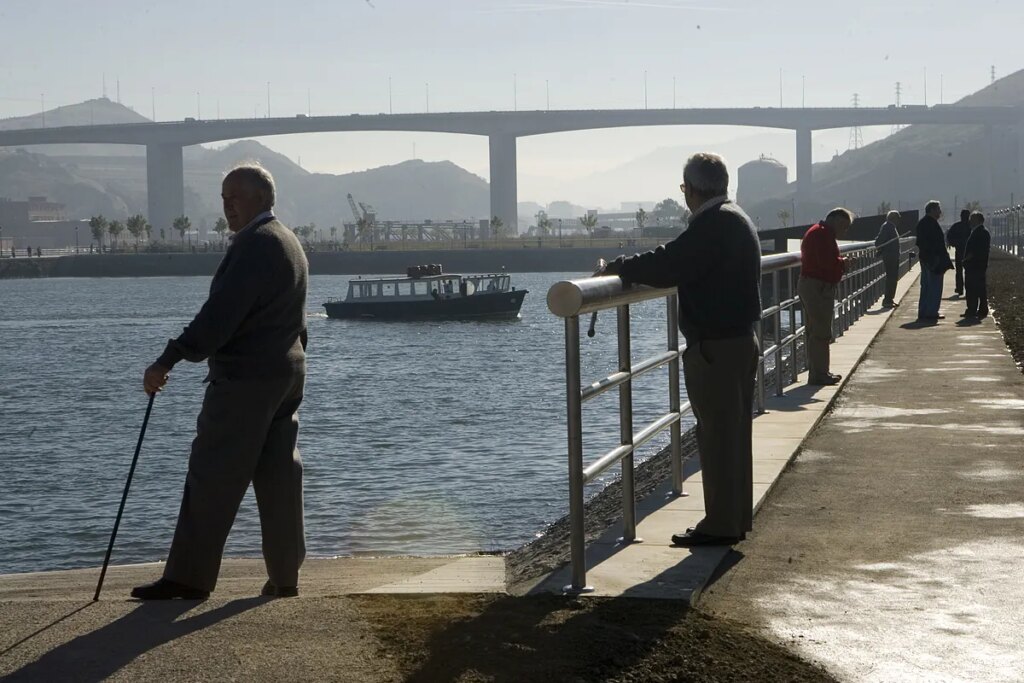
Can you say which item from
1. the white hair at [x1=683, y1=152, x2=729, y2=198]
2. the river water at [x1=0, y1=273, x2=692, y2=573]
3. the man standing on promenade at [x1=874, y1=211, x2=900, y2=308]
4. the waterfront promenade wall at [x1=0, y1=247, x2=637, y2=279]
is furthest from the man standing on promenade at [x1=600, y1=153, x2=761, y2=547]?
the waterfront promenade wall at [x1=0, y1=247, x2=637, y2=279]

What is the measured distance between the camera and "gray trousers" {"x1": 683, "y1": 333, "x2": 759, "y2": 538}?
5.39 meters

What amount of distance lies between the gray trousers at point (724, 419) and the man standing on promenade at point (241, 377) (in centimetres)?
150

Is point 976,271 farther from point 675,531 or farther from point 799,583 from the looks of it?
point 799,583

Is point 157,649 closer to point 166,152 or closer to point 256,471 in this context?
point 256,471

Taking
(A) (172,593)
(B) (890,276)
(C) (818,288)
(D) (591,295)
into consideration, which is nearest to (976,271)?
(B) (890,276)

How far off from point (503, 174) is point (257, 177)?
17301 cm

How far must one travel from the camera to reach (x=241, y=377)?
16.5ft

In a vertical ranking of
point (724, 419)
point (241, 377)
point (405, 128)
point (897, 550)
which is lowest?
point (897, 550)

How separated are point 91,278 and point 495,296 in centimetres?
8899

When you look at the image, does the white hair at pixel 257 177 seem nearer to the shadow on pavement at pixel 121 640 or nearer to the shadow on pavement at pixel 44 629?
the shadow on pavement at pixel 121 640

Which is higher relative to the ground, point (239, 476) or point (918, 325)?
point (239, 476)

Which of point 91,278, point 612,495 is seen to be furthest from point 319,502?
point 91,278

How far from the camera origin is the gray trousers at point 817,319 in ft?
36.7

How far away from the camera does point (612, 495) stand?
1083cm
